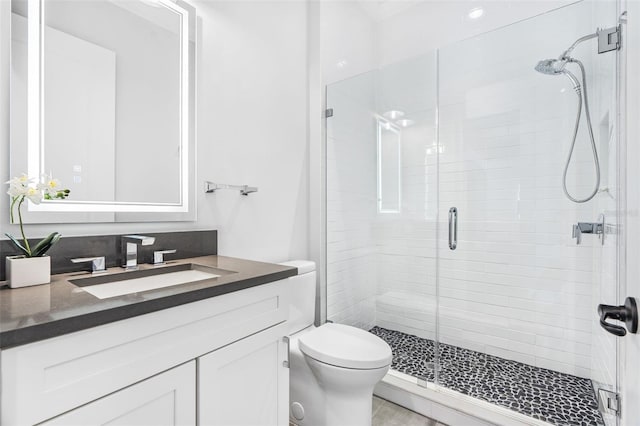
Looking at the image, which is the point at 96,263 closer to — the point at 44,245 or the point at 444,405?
the point at 44,245

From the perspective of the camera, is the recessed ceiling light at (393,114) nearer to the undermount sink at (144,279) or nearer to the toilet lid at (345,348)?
the toilet lid at (345,348)

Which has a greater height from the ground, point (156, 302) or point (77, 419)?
point (156, 302)

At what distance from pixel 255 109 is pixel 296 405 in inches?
63.8

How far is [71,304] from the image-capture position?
724mm

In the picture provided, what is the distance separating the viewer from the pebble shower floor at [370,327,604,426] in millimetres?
1637

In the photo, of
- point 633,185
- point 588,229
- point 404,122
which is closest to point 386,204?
point 404,122

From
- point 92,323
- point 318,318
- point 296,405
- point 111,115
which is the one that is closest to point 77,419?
point 92,323

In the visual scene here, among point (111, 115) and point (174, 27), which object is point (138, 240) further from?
point (174, 27)

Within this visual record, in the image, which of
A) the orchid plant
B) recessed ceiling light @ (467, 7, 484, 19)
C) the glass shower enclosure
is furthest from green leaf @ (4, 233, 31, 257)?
recessed ceiling light @ (467, 7, 484, 19)

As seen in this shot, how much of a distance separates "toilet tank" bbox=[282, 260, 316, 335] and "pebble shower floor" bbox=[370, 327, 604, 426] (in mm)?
732

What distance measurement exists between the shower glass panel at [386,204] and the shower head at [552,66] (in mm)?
644

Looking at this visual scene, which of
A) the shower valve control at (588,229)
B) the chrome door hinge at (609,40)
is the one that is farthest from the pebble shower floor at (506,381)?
the chrome door hinge at (609,40)

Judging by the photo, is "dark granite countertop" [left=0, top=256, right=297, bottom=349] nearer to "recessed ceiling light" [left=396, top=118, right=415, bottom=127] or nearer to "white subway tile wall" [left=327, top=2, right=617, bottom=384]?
"white subway tile wall" [left=327, top=2, right=617, bottom=384]

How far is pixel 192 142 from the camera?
4.90ft
